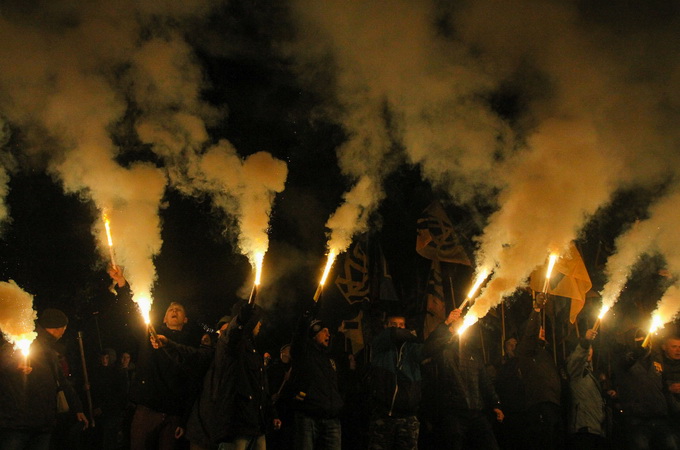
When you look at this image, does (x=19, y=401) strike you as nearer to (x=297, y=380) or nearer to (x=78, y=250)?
(x=297, y=380)

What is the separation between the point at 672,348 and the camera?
6988mm

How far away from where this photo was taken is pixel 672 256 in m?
8.96

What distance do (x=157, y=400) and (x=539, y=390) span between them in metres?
4.64

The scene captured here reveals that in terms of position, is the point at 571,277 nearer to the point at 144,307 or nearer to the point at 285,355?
the point at 285,355

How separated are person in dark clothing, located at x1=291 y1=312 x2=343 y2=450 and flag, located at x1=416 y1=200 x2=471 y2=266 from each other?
13.1 feet

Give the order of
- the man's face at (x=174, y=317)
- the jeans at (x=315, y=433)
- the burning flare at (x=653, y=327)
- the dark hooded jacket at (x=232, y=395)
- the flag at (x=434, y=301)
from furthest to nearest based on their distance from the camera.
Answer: the flag at (x=434, y=301) → the burning flare at (x=653, y=327) → the jeans at (x=315, y=433) → the man's face at (x=174, y=317) → the dark hooded jacket at (x=232, y=395)

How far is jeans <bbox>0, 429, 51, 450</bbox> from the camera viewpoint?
528 centimetres

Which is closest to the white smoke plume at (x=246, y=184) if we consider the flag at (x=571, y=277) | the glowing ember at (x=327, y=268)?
the glowing ember at (x=327, y=268)

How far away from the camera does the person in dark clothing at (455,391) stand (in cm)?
614

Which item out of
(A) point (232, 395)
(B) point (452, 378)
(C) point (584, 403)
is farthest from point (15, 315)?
(C) point (584, 403)

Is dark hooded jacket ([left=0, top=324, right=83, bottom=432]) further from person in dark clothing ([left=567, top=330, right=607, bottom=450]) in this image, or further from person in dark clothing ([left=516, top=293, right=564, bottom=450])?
person in dark clothing ([left=567, top=330, right=607, bottom=450])

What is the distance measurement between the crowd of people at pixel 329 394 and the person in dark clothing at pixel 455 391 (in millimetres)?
15

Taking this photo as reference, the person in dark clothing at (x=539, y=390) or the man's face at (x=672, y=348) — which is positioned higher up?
the man's face at (x=672, y=348)

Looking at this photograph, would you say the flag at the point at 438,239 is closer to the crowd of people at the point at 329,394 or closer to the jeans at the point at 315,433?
the crowd of people at the point at 329,394
